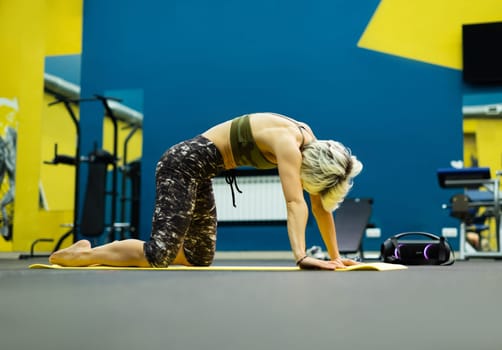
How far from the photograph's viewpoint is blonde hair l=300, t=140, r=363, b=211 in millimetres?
2441

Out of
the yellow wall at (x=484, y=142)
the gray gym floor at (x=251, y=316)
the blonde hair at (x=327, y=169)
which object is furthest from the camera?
the yellow wall at (x=484, y=142)

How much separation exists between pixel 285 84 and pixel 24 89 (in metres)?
3.33

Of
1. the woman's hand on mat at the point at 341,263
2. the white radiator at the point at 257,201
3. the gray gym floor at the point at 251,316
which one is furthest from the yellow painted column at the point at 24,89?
the gray gym floor at the point at 251,316

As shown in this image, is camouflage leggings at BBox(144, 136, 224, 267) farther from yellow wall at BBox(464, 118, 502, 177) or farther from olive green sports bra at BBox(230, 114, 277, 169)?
yellow wall at BBox(464, 118, 502, 177)

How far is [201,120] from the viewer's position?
7.40 m

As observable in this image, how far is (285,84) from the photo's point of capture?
7.23 metres

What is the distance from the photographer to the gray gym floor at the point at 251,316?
2.67ft

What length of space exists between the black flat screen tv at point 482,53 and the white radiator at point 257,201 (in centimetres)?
241

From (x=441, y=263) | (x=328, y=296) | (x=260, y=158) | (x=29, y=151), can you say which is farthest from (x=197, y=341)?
Result: (x=29, y=151)

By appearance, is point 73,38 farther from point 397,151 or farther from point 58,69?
point 397,151

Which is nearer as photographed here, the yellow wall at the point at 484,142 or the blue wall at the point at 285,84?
the yellow wall at the point at 484,142

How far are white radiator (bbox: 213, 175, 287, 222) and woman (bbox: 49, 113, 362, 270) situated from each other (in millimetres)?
4081

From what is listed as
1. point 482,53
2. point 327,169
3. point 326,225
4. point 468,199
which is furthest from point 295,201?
point 482,53

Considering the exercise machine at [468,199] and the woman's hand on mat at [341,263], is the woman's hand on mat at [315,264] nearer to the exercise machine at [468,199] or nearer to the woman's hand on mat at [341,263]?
the woman's hand on mat at [341,263]
